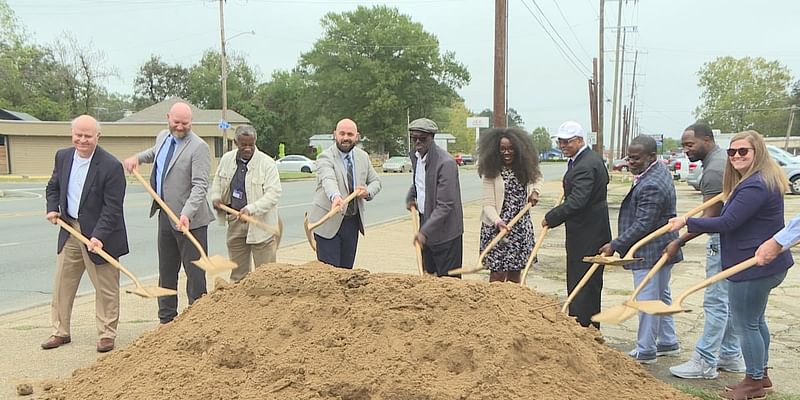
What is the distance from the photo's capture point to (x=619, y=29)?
41.3 metres

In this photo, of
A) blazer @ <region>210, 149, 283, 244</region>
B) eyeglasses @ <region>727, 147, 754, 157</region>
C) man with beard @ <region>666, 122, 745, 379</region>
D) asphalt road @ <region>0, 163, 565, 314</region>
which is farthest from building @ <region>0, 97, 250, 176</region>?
eyeglasses @ <region>727, 147, 754, 157</region>

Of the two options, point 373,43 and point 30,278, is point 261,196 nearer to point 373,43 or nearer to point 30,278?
point 30,278

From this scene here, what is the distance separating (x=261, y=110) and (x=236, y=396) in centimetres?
6548

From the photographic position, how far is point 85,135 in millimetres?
4949

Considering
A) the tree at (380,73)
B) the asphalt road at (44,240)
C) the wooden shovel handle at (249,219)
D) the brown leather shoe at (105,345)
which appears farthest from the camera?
the tree at (380,73)

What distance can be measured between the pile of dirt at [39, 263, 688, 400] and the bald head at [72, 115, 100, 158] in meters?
1.82

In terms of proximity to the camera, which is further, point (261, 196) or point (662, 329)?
point (261, 196)

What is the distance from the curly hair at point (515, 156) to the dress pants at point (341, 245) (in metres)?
1.20

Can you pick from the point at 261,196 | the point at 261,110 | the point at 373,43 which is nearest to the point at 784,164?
the point at 261,196

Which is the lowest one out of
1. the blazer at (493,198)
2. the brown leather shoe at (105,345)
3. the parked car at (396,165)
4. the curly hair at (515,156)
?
the parked car at (396,165)

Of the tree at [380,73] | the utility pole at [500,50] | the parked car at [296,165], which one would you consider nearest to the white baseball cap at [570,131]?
the utility pole at [500,50]

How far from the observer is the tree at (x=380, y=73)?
207 feet

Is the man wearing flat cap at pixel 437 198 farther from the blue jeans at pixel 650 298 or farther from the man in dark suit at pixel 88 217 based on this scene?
the man in dark suit at pixel 88 217

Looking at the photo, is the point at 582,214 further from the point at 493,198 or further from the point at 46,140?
the point at 46,140
